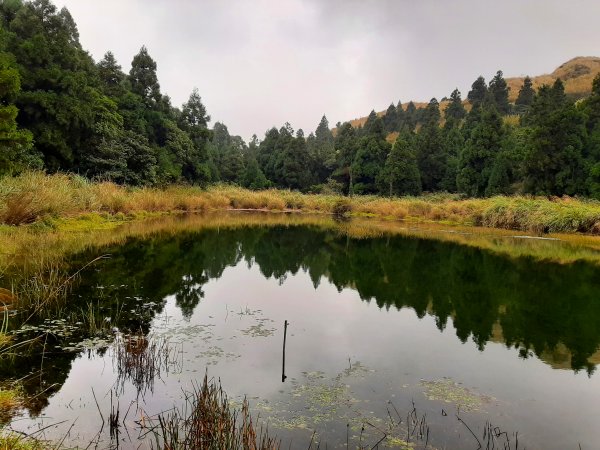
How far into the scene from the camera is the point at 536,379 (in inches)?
214

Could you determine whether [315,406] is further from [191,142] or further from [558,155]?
[191,142]

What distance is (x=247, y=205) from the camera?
37.1 metres

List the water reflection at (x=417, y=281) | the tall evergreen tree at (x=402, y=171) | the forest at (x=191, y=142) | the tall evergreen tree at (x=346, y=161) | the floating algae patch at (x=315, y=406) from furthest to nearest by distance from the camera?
the tall evergreen tree at (x=346, y=161)
the tall evergreen tree at (x=402, y=171)
the forest at (x=191, y=142)
the water reflection at (x=417, y=281)
the floating algae patch at (x=315, y=406)

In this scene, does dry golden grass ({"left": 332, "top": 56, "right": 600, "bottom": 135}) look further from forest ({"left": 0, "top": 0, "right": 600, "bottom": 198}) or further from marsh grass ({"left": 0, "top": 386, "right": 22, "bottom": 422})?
marsh grass ({"left": 0, "top": 386, "right": 22, "bottom": 422})

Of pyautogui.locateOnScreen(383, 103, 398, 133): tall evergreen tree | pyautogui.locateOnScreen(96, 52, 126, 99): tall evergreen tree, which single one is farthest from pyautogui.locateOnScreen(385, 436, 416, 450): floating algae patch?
pyautogui.locateOnScreen(383, 103, 398, 133): tall evergreen tree

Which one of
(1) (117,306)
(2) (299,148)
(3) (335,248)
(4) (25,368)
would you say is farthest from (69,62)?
(2) (299,148)

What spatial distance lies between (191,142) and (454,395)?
3790 centimetres

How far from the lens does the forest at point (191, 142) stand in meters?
22.0

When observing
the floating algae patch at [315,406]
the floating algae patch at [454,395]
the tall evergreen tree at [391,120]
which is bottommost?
the floating algae patch at [454,395]

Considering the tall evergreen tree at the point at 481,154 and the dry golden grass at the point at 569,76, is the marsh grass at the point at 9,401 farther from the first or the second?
the dry golden grass at the point at 569,76

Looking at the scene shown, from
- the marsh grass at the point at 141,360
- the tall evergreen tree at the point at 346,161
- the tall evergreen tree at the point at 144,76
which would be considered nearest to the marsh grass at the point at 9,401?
the marsh grass at the point at 141,360

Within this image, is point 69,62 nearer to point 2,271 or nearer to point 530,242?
point 2,271

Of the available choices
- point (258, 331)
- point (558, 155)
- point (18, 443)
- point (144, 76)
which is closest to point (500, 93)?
point (558, 155)

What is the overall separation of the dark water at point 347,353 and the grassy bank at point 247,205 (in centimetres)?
358
